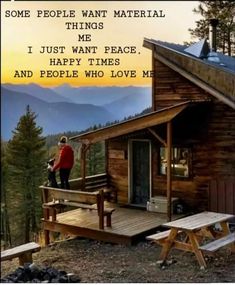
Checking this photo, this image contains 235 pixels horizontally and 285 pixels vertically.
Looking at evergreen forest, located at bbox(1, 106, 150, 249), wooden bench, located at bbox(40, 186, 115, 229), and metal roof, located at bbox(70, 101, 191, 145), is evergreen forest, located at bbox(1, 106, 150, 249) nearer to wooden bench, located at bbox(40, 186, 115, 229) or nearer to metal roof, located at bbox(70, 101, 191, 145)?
wooden bench, located at bbox(40, 186, 115, 229)

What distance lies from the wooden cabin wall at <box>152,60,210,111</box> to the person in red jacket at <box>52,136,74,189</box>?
2.04 m

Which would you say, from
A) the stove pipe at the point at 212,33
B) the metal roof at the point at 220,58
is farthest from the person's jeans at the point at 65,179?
the stove pipe at the point at 212,33

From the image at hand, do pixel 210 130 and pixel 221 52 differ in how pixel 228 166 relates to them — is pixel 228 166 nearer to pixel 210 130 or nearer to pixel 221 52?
pixel 210 130

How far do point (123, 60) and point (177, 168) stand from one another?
10.1ft

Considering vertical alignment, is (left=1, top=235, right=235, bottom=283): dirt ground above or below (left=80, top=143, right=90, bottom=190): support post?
below

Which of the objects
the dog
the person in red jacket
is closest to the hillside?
the person in red jacket

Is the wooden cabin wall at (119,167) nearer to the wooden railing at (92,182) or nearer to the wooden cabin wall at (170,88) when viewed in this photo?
the wooden railing at (92,182)

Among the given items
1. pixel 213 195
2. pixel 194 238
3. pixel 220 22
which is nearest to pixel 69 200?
pixel 194 238

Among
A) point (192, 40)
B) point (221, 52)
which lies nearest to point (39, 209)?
point (192, 40)

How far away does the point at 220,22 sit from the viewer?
8.28 metres

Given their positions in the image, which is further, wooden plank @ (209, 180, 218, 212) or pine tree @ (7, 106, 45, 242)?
wooden plank @ (209, 180, 218, 212)

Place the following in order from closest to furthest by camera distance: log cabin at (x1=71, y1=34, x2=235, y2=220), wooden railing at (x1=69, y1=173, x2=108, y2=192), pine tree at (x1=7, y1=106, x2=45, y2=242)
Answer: pine tree at (x1=7, y1=106, x2=45, y2=242) → log cabin at (x1=71, y1=34, x2=235, y2=220) → wooden railing at (x1=69, y1=173, x2=108, y2=192)

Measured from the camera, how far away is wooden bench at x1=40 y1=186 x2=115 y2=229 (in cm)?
764

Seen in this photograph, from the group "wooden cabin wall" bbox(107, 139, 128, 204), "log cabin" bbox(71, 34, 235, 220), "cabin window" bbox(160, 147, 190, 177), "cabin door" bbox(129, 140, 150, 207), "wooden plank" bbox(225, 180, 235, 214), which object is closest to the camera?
"log cabin" bbox(71, 34, 235, 220)
